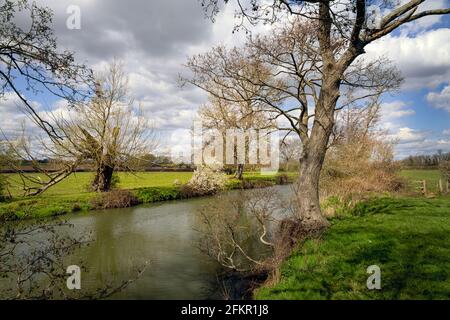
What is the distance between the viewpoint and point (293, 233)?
31.0 feet

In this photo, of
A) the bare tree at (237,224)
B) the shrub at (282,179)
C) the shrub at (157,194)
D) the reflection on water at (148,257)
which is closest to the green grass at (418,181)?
the shrub at (282,179)

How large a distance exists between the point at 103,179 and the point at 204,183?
798 cm

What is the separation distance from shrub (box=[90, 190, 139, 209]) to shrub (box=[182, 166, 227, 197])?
5.41 metres

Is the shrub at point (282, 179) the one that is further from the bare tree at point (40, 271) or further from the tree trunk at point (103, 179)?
the bare tree at point (40, 271)

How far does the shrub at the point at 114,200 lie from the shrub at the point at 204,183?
5.41 metres

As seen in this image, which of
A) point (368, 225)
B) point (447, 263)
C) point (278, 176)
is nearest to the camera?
point (447, 263)

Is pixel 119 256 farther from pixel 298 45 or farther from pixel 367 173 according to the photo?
pixel 367 173

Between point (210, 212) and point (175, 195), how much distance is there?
1563cm

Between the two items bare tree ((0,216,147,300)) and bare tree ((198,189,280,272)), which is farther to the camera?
bare tree ((198,189,280,272))

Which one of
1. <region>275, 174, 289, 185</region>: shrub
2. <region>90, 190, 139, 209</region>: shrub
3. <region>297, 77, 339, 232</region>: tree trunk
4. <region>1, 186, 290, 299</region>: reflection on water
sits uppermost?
<region>297, 77, 339, 232</region>: tree trunk

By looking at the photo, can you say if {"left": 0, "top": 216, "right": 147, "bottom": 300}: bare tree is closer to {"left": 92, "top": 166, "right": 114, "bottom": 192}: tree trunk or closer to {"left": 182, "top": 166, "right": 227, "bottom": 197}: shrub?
{"left": 92, "top": 166, "right": 114, "bottom": 192}: tree trunk

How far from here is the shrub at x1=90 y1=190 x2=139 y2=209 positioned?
2073 cm

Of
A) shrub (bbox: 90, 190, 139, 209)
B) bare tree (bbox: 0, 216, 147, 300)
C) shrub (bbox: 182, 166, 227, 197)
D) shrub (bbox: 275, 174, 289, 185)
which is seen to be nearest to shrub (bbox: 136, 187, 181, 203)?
shrub (bbox: 182, 166, 227, 197)
